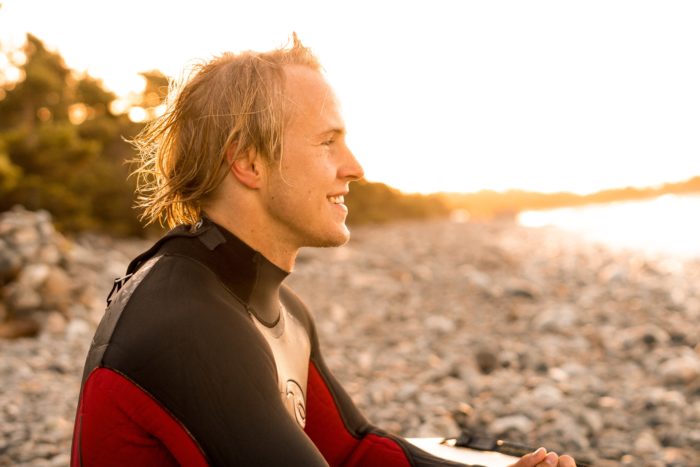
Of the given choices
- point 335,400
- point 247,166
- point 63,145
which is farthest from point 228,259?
point 63,145

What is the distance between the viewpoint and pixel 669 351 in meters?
7.89

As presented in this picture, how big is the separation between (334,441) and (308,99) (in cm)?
139

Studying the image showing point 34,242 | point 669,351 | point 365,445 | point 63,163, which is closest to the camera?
point 365,445

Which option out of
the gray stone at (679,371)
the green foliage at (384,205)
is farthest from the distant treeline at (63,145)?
the green foliage at (384,205)

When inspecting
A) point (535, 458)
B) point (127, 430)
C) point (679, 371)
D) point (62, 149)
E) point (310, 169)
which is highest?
point (62, 149)

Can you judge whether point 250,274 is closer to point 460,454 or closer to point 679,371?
point 460,454

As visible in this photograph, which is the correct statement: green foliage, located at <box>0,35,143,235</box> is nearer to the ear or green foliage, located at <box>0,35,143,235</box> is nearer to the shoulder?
the shoulder

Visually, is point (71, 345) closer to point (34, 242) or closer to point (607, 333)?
point (34, 242)

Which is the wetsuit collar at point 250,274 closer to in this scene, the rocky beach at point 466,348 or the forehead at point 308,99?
the forehead at point 308,99

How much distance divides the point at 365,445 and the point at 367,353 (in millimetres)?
5730

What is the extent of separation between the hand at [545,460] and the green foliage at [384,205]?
114 feet

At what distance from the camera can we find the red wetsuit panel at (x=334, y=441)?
2.89 metres

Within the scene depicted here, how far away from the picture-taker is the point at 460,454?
9.71 feet

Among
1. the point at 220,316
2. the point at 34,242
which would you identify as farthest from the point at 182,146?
the point at 34,242
